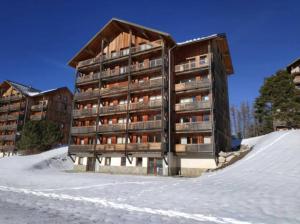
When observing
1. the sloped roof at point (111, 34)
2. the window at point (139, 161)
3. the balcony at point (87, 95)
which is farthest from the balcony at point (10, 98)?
the window at point (139, 161)

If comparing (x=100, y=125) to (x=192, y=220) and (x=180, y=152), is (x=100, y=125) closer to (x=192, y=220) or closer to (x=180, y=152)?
(x=180, y=152)

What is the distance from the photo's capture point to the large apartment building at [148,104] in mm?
28281

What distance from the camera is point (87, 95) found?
3656 centimetres

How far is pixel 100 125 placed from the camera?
110 ft

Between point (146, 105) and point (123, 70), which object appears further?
point (123, 70)

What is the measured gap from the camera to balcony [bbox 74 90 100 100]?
35594 millimetres

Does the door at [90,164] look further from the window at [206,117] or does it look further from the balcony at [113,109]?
the window at [206,117]

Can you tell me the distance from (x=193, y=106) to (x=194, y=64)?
5.76 metres

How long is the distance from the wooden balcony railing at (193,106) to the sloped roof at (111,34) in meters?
9.40

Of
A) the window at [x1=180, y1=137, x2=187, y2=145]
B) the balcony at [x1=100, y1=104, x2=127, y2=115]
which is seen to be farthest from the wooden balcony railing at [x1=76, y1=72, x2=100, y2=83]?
the window at [x1=180, y1=137, x2=187, y2=145]

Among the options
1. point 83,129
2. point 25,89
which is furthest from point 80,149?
point 25,89

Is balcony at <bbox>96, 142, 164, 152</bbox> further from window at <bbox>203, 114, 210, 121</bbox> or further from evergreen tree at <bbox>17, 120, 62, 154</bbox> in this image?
evergreen tree at <bbox>17, 120, 62, 154</bbox>

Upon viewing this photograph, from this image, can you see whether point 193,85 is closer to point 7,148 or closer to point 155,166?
point 155,166

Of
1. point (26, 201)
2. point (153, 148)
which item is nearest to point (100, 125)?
point (153, 148)
